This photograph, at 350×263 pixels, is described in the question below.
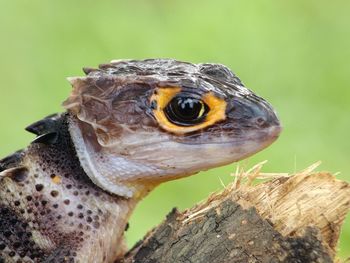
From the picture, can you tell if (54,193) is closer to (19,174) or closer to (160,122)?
(19,174)

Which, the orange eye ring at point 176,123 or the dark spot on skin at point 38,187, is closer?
the orange eye ring at point 176,123

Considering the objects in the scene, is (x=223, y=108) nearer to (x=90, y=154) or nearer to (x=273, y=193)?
(x=273, y=193)

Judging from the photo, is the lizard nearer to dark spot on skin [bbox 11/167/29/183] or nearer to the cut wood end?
dark spot on skin [bbox 11/167/29/183]

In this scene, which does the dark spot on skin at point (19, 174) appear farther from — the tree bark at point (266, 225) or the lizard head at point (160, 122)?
the tree bark at point (266, 225)

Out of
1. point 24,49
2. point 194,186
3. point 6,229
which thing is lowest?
point 6,229

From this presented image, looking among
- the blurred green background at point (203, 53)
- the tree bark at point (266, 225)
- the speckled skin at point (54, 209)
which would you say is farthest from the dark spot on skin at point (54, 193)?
the blurred green background at point (203, 53)

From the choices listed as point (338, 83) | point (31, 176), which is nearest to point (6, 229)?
point (31, 176)

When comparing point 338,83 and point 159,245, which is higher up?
point 338,83
